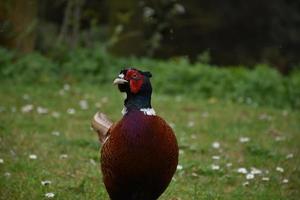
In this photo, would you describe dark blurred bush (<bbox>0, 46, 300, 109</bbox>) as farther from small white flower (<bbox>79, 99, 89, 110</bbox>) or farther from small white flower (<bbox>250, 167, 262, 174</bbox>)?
small white flower (<bbox>250, 167, 262, 174</bbox>)

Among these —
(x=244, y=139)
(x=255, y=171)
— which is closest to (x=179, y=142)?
(x=244, y=139)

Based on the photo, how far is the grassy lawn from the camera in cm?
581

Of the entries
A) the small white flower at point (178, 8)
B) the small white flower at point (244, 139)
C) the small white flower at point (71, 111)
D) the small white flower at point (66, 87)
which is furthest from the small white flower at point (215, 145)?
the small white flower at point (178, 8)

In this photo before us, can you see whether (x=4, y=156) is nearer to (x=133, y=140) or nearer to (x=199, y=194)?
(x=199, y=194)

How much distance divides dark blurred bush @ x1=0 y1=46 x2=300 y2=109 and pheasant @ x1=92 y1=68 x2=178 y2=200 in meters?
6.11

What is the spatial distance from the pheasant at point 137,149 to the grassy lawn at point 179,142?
1093 millimetres

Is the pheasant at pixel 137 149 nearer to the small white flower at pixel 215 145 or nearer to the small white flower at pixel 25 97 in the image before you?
the small white flower at pixel 215 145

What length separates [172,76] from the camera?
1115 cm

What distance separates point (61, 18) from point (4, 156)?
912cm

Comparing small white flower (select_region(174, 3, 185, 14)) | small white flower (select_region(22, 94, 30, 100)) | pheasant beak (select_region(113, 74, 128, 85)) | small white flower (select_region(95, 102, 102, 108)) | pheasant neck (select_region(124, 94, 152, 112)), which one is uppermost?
pheasant beak (select_region(113, 74, 128, 85))

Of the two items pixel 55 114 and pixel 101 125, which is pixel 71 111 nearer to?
pixel 55 114

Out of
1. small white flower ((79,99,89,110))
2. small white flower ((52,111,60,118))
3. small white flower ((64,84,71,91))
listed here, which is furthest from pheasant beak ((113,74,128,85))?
small white flower ((64,84,71,91))

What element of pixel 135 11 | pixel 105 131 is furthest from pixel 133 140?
pixel 135 11

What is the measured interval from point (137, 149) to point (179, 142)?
338 cm
